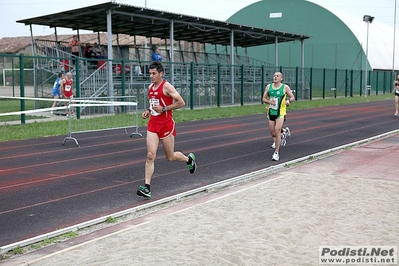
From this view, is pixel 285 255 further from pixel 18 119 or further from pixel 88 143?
pixel 18 119

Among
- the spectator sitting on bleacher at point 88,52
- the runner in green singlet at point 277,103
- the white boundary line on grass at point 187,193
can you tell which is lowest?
the white boundary line on grass at point 187,193

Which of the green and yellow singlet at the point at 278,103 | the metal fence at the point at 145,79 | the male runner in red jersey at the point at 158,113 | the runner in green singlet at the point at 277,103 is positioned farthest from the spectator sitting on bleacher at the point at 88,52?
the male runner in red jersey at the point at 158,113

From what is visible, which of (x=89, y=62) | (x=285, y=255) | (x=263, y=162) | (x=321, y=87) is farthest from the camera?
(x=321, y=87)

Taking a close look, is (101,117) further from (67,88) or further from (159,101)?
(159,101)

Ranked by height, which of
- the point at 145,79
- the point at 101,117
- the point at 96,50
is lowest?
the point at 101,117

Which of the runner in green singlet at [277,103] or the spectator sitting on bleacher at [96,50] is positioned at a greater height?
the spectator sitting on bleacher at [96,50]

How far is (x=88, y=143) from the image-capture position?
15.2 meters

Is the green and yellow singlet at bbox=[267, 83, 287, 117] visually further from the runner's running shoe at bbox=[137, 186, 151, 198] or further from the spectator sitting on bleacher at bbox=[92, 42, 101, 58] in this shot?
the spectator sitting on bleacher at bbox=[92, 42, 101, 58]

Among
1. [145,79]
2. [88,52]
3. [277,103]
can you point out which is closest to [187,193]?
[277,103]

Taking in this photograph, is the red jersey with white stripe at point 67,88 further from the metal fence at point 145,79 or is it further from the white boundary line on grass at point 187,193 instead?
the white boundary line on grass at point 187,193

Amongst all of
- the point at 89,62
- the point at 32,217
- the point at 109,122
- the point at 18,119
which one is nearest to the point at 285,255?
the point at 32,217

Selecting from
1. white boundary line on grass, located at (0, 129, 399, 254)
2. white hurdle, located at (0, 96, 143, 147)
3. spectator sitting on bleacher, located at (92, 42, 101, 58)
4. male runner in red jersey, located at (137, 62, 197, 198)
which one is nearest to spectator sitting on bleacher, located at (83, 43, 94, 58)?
spectator sitting on bleacher, located at (92, 42, 101, 58)

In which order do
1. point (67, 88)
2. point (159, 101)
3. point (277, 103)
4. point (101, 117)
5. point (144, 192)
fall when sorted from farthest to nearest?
1. point (67, 88)
2. point (101, 117)
3. point (277, 103)
4. point (159, 101)
5. point (144, 192)

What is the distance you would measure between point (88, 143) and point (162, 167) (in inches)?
186
